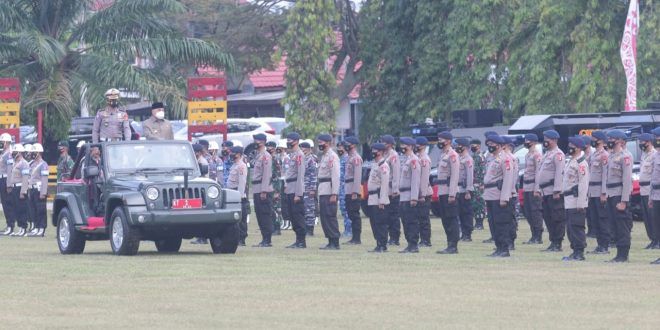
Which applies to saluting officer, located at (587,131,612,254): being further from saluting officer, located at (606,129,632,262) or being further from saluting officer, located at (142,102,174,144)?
saluting officer, located at (142,102,174,144)

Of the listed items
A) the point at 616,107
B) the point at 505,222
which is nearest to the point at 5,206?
the point at 505,222

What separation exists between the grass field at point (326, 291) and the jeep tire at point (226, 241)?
0.19 meters

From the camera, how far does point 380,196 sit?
891 inches

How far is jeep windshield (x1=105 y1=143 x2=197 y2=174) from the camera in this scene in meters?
21.9

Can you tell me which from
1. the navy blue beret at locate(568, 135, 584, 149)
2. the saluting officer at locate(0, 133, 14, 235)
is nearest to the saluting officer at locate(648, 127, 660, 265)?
the navy blue beret at locate(568, 135, 584, 149)

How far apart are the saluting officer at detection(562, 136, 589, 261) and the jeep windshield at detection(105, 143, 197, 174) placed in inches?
209

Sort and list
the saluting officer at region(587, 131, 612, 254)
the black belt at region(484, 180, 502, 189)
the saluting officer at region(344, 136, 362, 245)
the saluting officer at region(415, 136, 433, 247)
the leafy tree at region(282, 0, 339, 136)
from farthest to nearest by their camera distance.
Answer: the leafy tree at region(282, 0, 339, 136) → the saluting officer at region(344, 136, 362, 245) → the saluting officer at region(415, 136, 433, 247) → the black belt at region(484, 180, 502, 189) → the saluting officer at region(587, 131, 612, 254)

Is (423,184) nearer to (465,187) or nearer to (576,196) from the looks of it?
(465,187)

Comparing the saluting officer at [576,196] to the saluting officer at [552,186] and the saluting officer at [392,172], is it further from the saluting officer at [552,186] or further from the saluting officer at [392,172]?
the saluting officer at [392,172]

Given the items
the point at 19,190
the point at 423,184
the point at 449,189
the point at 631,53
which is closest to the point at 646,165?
the point at 449,189

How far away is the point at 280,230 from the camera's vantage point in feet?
93.9

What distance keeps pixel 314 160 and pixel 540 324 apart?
14267 millimetres

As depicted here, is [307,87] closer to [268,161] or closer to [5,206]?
[5,206]

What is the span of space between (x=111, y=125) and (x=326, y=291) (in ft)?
29.3
